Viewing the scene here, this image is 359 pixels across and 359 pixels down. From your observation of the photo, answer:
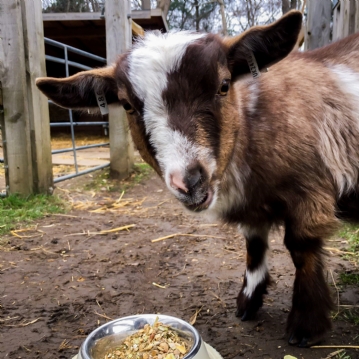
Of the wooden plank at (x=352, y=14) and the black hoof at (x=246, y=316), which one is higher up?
the wooden plank at (x=352, y=14)

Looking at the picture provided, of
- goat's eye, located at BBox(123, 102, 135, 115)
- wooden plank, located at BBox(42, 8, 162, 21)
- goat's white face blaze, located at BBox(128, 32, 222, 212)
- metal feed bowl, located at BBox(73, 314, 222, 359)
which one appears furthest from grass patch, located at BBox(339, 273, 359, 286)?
wooden plank, located at BBox(42, 8, 162, 21)

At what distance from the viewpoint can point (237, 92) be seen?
87.2 inches

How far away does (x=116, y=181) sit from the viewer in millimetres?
5855

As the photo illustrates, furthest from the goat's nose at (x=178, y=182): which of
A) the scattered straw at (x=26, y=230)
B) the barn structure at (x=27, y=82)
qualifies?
the barn structure at (x=27, y=82)

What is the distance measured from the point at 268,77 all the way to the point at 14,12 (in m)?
3.28

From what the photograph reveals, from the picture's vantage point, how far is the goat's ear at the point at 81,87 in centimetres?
228

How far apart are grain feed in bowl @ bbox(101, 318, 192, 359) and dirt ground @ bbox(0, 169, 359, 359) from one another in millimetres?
508

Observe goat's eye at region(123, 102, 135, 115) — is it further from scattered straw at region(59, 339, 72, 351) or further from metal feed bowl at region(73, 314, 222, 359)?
scattered straw at region(59, 339, 72, 351)

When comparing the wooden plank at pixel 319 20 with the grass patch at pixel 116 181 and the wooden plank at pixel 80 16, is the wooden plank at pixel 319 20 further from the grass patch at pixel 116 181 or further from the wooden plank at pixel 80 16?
the wooden plank at pixel 80 16

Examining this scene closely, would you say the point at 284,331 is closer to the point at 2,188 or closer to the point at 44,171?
the point at 44,171

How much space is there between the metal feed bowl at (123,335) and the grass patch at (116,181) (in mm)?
3757

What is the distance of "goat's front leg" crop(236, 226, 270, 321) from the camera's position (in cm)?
249

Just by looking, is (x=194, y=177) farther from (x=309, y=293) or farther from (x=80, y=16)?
(x=80, y=16)

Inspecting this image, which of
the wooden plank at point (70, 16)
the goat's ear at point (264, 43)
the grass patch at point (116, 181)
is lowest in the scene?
the grass patch at point (116, 181)
